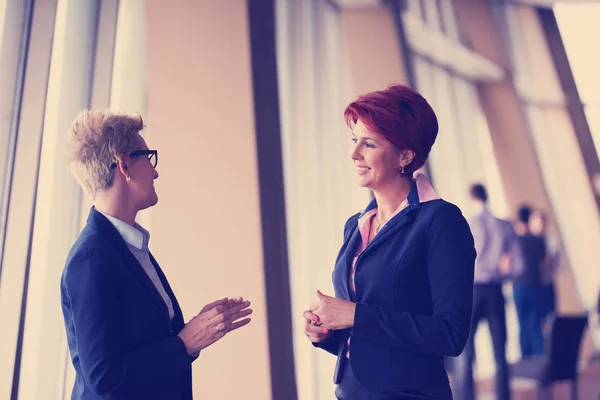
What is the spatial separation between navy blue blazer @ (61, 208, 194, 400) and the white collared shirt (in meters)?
0.03

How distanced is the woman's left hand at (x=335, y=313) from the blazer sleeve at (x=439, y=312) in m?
0.02

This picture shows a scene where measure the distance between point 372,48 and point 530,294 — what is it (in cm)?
293

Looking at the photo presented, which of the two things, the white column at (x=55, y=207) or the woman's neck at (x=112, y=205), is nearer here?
the woman's neck at (x=112, y=205)

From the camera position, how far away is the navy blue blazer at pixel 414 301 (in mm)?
1298

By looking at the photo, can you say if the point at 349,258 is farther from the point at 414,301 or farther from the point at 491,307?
the point at 491,307

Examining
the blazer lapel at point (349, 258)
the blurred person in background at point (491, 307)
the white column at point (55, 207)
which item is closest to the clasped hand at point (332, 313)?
the blazer lapel at point (349, 258)

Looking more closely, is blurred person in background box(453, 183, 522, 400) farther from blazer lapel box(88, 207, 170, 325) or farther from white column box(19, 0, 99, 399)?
blazer lapel box(88, 207, 170, 325)

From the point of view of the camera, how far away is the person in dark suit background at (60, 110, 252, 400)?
1.30 meters

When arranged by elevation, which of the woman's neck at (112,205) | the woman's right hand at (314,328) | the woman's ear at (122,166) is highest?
the woman's ear at (122,166)

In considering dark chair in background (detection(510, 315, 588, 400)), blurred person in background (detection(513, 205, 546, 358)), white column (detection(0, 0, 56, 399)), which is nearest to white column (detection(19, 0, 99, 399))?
white column (detection(0, 0, 56, 399))

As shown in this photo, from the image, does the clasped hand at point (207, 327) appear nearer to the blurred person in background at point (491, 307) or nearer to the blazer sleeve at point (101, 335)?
the blazer sleeve at point (101, 335)

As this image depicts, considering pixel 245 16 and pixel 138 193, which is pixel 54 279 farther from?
pixel 245 16

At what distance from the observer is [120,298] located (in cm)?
136

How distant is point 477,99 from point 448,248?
6256 millimetres
